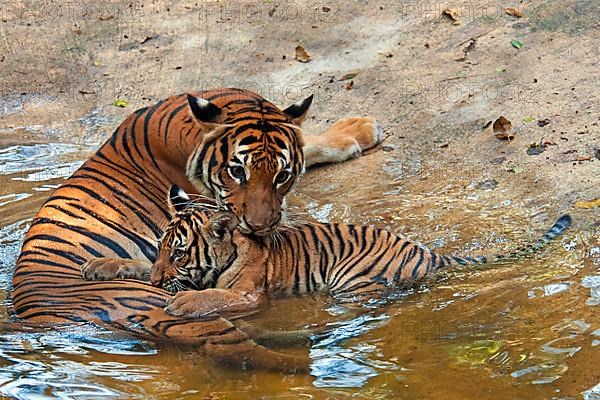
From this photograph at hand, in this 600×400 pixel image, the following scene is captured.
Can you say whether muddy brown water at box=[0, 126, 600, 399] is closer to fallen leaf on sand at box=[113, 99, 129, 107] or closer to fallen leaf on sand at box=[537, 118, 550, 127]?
fallen leaf on sand at box=[537, 118, 550, 127]

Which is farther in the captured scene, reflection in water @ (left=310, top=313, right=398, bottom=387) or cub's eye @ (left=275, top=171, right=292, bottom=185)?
cub's eye @ (left=275, top=171, right=292, bottom=185)

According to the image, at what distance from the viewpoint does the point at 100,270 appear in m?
4.56

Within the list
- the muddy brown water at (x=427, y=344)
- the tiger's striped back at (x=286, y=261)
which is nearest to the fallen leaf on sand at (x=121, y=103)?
the muddy brown water at (x=427, y=344)

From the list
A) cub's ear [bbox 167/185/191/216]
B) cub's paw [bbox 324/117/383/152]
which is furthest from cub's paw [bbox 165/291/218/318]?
cub's paw [bbox 324/117/383/152]

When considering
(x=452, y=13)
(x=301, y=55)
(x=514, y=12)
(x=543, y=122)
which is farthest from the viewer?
(x=301, y=55)

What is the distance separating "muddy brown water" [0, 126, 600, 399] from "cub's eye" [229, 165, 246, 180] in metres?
0.60

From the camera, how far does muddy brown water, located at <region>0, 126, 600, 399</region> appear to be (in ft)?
11.6

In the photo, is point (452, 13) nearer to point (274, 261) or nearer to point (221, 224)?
point (274, 261)

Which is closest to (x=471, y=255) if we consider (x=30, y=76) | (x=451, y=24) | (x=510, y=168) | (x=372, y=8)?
(x=510, y=168)

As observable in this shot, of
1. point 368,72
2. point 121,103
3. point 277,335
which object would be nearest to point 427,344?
point 277,335

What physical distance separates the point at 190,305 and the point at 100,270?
0.53 m

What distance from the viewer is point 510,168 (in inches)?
223

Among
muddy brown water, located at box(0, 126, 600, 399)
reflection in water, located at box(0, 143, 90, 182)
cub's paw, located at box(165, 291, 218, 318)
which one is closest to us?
muddy brown water, located at box(0, 126, 600, 399)

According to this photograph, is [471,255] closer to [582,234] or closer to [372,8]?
[582,234]
